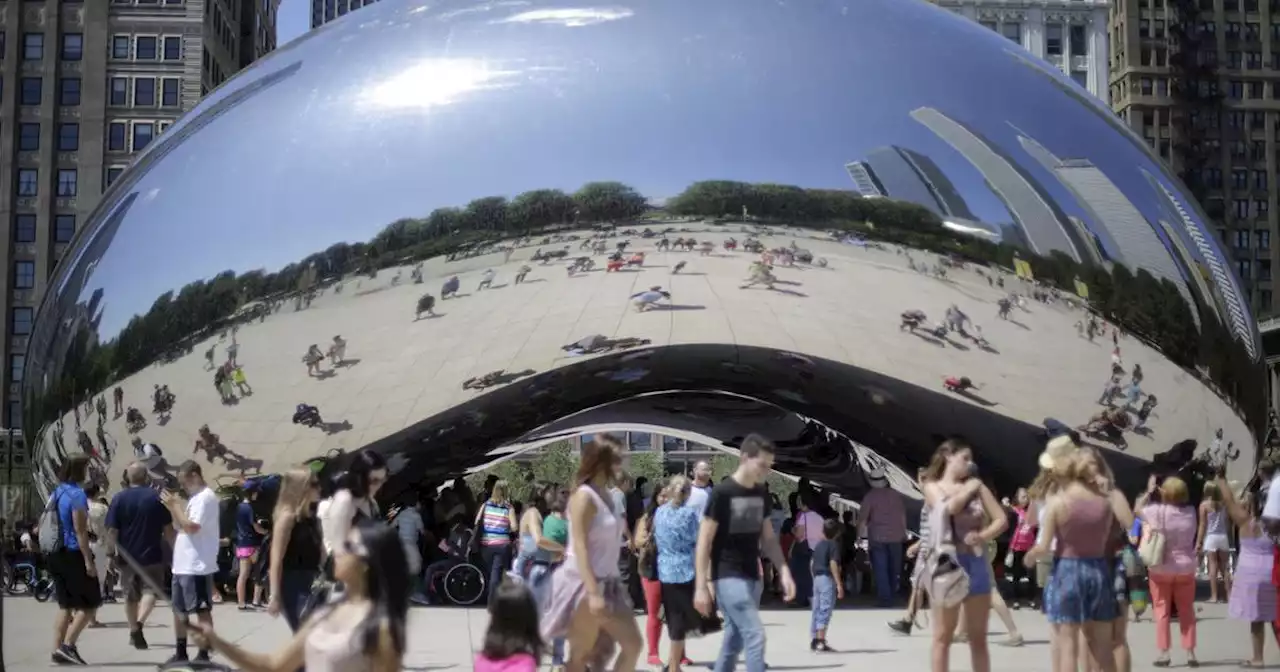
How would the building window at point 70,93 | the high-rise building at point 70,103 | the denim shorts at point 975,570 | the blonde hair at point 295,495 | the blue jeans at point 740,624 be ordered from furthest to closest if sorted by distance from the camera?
1. the building window at point 70,93
2. the high-rise building at point 70,103
3. the blonde hair at point 295,495
4. the denim shorts at point 975,570
5. the blue jeans at point 740,624

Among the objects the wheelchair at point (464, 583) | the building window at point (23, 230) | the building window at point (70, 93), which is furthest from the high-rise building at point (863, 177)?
the building window at point (70, 93)

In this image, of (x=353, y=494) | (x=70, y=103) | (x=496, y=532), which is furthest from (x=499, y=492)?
(x=70, y=103)

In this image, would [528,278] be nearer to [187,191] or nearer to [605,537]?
[187,191]

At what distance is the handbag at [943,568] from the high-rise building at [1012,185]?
12.8ft

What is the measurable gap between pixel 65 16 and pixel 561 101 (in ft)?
213

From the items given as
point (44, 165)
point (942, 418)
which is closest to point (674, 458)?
point (44, 165)

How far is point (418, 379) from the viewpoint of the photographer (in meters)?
10.0

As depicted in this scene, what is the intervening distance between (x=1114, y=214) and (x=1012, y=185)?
0.95 metres

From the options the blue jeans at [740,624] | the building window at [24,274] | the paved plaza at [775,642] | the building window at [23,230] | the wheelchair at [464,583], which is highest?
the building window at [23,230]

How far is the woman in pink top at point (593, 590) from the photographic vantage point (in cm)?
595

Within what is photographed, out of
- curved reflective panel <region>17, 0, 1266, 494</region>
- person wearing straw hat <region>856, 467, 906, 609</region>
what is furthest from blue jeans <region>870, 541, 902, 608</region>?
curved reflective panel <region>17, 0, 1266, 494</region>

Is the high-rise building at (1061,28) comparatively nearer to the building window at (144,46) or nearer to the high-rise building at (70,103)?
the high-rise building at (70,103)

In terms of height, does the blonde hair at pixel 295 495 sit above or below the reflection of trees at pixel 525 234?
below

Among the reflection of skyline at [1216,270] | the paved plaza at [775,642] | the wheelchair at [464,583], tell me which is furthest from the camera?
the wheelchair at [464,583]
